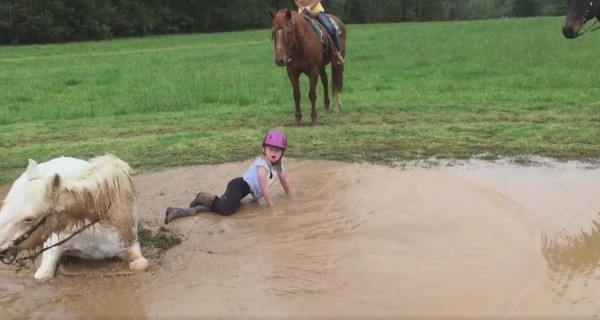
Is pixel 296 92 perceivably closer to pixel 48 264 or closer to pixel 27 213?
A: pixel 48 264

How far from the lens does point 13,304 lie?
13.8 feet

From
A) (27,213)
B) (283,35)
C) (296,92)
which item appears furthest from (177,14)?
(27,213)

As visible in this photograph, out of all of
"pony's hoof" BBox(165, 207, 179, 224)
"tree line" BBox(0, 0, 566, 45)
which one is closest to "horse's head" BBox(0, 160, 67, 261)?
"pony's hoof" BBox(165, 207, 179, 224)

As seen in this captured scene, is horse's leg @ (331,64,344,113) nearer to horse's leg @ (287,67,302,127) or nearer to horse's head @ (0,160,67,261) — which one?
horse's leg @ (287,67,302,127)

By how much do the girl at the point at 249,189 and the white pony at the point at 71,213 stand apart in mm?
1158

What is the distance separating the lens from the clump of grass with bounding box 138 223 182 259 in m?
5.05

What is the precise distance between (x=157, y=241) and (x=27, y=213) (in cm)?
143

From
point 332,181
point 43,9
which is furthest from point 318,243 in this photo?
point 43,9

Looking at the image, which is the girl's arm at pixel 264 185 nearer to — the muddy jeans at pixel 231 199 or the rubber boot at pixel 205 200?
the muddy jeans at pixel 231 199

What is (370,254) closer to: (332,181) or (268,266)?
(268,266)

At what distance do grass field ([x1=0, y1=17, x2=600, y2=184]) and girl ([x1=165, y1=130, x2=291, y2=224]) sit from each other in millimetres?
1900

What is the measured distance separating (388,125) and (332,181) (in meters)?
3.49

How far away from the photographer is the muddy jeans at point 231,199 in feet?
19.4

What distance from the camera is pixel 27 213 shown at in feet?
13.0
